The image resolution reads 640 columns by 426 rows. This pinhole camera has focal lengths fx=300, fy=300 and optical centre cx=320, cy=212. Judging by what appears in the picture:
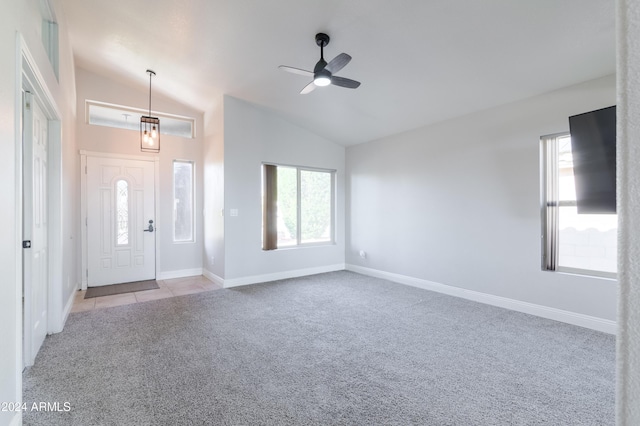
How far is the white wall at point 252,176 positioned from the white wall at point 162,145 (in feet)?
3.95

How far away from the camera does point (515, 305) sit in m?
3.81

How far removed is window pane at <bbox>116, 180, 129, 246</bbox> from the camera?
16.8 ft

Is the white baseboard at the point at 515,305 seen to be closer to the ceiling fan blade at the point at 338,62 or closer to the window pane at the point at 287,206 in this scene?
the window pane at the point at 287,206

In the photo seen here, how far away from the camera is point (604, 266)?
10.7 ft

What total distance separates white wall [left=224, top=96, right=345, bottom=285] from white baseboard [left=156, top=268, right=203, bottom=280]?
128 centimetres

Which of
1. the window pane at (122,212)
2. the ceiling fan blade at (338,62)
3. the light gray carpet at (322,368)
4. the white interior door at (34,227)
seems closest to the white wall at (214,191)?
the window pane at (122,212)

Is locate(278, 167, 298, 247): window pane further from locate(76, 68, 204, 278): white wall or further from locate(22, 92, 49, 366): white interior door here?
locate(22, 92, 49, 366): white interior door

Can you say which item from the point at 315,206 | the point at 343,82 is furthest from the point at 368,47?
the point at 315,206

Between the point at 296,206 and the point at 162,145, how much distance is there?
2674mm

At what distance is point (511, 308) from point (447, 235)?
123cm

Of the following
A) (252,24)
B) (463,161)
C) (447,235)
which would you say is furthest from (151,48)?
(447,235)

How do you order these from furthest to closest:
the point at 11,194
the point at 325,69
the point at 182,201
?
1. the point at 182,201
2. the point at 325,69
3. the point at 11,194

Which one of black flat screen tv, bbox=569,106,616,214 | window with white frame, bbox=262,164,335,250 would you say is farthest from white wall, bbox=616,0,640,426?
window with white frame, bbox=262,164,335,250

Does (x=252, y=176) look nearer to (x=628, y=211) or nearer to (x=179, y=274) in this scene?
(x=179, y=274)
